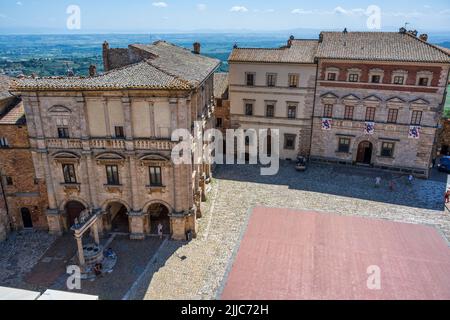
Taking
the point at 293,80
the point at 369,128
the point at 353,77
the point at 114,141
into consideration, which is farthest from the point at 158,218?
the point at 353,77

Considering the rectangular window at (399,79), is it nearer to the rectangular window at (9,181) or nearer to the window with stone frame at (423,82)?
the window with stone frame at (423,82)

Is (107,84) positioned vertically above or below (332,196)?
above

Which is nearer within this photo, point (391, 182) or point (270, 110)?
point (391, 182)

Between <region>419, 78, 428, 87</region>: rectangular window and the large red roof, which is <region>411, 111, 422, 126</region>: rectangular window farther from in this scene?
the large red roof

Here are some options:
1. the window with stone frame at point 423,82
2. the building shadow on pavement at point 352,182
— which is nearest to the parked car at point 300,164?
the building shadow on pavement at point 352,182

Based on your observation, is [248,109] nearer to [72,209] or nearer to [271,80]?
[271,80]

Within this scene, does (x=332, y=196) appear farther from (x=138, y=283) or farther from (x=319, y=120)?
(x=138, y=283)
